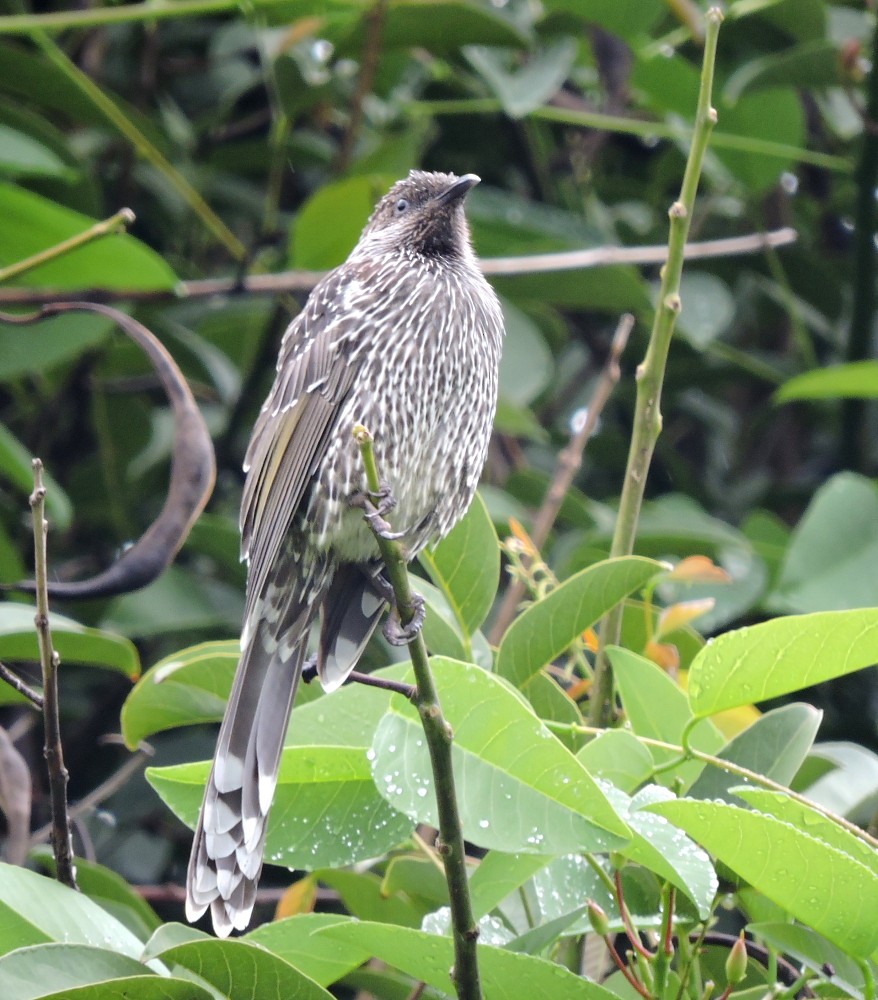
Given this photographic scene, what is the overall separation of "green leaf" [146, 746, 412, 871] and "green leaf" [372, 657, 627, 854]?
0.16m

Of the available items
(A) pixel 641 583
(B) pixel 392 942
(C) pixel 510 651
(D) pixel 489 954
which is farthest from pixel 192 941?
(A) pixel 641 583

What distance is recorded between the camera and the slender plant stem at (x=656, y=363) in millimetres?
2266

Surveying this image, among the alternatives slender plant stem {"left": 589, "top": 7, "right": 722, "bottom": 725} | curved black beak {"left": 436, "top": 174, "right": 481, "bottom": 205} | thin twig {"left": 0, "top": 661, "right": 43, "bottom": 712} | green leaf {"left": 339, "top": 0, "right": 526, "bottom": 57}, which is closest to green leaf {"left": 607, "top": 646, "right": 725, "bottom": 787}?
slender plant stem {"left": 589, "top": 7, "right": 722, "bottom": 725}

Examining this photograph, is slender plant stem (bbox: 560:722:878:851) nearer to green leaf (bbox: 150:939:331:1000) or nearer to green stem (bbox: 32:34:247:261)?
green leaf (bbox: 150:939:331:1000)

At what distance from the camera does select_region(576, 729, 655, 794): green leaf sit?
83.1 inches

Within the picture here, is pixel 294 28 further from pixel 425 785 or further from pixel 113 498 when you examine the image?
pixel 425 785

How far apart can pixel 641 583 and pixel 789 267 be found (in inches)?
117

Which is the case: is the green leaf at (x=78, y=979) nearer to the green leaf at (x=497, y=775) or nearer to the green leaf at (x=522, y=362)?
the green leaf at (x=497, y=775)

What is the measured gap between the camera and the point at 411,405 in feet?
10.8

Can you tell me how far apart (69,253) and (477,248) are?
162 cm

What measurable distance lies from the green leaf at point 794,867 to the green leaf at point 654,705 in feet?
1.16

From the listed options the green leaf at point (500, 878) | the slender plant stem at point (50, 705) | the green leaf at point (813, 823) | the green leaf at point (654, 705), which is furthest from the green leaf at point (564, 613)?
the slender plant stem at point (50, 705)

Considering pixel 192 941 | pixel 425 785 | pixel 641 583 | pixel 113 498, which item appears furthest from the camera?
pixel 113 498

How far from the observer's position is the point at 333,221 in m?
4.06
